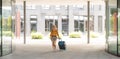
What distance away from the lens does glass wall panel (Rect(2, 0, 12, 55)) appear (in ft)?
60.1

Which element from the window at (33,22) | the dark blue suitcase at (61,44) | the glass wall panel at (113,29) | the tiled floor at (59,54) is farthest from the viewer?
the window at (33,22)

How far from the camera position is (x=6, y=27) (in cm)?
1906

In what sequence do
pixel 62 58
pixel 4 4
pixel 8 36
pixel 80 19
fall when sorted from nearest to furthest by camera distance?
pixel 62 58 → pixel 4 4 → pixel 8 36 → pixel 80 19

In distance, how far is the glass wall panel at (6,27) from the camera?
60.1 ft

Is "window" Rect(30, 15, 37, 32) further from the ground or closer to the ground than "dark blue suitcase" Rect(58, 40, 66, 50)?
further from the ground

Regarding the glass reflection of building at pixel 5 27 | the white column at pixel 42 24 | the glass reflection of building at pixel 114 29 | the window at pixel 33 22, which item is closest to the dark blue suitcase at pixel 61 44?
the glass reflection of building at pixel 114 29

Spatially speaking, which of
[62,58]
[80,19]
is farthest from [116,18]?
[80,19]

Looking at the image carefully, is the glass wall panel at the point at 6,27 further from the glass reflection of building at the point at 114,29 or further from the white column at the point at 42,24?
the white column at the point at 42,24

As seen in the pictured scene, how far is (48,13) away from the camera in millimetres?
53875

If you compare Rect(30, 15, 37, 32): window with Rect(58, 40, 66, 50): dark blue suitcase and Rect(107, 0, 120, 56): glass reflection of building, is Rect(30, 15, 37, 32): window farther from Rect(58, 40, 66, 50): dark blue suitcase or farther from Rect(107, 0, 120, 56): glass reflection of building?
Rect(107, 0, 120, 56): glass reflection of building

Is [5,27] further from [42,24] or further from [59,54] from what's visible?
[42,24]

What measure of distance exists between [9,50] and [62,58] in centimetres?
405

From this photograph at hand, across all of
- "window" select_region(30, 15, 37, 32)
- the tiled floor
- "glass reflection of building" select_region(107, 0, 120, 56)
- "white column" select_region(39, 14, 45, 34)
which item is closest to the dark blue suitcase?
the tiled floor

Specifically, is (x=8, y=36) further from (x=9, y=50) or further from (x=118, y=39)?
(x=118, y=39)
